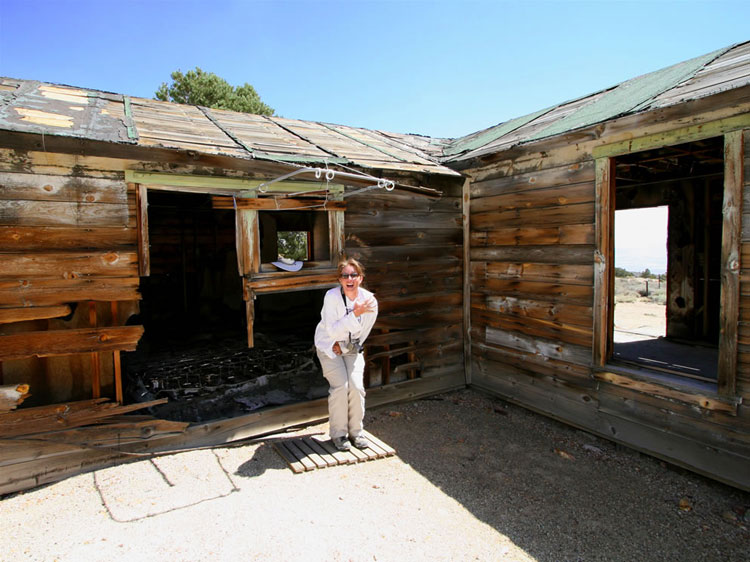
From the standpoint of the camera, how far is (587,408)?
500cm

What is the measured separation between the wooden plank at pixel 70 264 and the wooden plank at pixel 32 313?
282mm

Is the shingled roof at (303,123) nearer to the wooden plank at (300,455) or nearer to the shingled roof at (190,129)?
the shingled roof at (190,129)

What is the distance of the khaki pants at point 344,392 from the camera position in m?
4.53

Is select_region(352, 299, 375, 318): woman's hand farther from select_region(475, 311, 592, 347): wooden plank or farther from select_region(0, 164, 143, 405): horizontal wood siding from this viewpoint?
select_region(475, 311, 592, 347): wooden plank

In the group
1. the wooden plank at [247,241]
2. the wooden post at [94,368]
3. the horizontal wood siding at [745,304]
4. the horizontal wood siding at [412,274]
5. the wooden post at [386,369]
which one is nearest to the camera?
the horizontal wood siding at [745,304]

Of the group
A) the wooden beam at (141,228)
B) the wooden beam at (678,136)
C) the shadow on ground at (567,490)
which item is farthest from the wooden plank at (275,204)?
the wooden beam at (678,136)

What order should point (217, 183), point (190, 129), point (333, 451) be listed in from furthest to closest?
point (190, 129), point (217, 183), point (333, 451)

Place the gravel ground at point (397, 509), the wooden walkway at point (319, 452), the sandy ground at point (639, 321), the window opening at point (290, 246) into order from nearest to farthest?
the gravel ground at point (397, 509), the wooden walkway at point (319, 452), the sandy ground at point (639, 321), the window opening at point (290, 246)

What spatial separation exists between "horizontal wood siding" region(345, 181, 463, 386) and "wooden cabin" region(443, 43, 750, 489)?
272 millimetres

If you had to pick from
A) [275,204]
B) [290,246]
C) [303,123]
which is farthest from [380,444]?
[290,246]

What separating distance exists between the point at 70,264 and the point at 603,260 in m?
5.20

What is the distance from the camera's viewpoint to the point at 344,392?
4.54 m

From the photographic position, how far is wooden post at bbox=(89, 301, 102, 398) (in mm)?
4211

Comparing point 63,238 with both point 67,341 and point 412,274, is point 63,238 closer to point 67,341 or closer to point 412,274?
point 67,341
